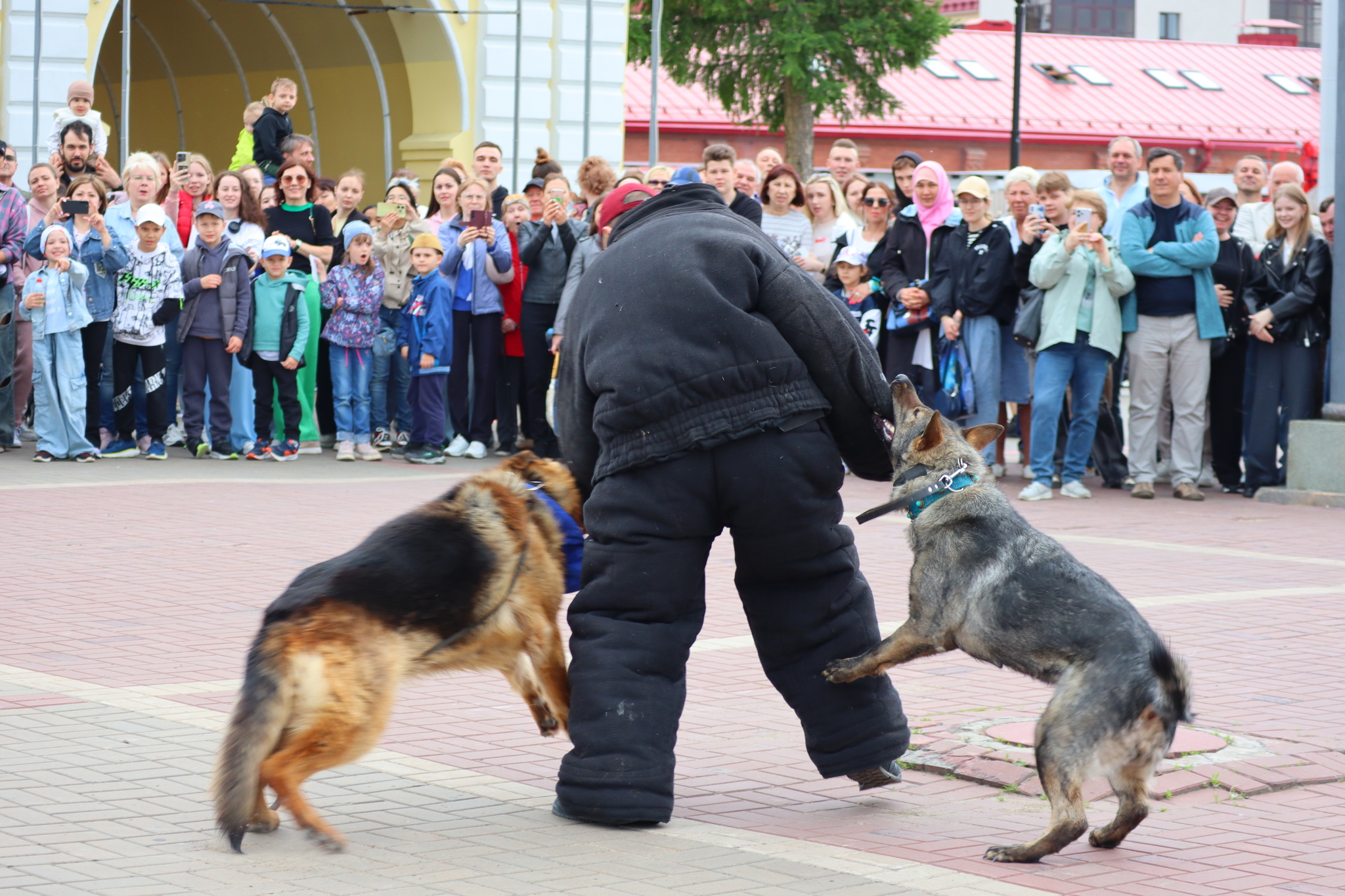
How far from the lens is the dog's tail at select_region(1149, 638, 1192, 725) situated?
4293 mm

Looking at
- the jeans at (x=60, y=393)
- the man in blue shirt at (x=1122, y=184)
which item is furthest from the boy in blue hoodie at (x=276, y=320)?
the man in blue shirt at (x=1122, y=184)

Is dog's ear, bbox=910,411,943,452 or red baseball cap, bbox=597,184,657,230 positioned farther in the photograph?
red baseball cap, bbox=597,184,657,230

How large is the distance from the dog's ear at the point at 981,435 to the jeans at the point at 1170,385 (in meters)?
7.70

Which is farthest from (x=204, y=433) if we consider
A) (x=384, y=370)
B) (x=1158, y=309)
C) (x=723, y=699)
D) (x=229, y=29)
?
(x=229, y=29)

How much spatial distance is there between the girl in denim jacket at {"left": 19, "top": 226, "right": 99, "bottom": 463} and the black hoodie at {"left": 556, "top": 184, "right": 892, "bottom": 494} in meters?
8.82

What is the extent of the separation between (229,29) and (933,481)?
2147 cm

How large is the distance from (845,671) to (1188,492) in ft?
28.2

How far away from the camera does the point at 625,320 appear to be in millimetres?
4750

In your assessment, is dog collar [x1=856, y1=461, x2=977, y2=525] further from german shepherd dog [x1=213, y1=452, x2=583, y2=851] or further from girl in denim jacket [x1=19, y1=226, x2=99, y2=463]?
girl in denim jacket [x1=19, y1=226, x2=99, y2=463]

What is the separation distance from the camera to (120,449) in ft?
44.2

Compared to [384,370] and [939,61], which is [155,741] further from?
[939,61]

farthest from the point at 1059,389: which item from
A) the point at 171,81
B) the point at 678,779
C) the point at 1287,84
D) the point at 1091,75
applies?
the point at 1287,84

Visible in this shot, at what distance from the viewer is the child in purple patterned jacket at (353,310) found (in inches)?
533

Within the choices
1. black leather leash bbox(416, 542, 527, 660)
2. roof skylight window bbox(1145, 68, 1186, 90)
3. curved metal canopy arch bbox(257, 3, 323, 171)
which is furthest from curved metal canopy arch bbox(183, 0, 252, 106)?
roof skylight window bbox(1145, 68, 1186, 90)
